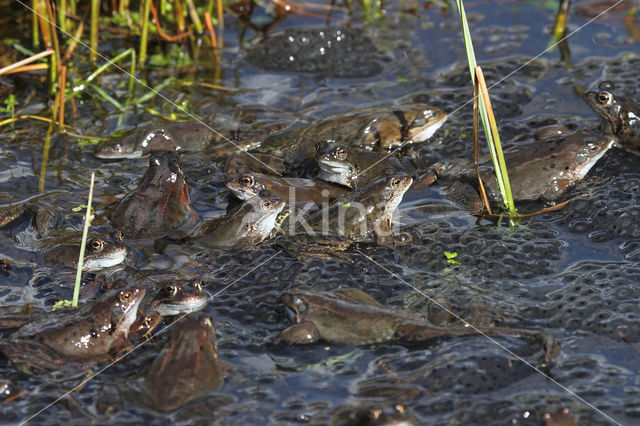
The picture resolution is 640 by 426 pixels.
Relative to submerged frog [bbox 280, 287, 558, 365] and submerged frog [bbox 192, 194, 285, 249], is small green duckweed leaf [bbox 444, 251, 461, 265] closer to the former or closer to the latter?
submerged frog [bbox 280, 287, 558, 365]

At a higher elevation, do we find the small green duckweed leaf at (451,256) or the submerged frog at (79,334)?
the small green duckweed leaf at (451,256)

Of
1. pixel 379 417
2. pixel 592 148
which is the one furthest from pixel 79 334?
pixel 592 148

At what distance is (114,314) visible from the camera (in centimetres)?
477

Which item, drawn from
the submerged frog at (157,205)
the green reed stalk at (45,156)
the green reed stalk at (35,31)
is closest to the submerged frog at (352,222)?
the submerged frog at (157,205)

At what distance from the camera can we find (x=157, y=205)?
5.99 metres

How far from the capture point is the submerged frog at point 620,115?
6902 millimetres

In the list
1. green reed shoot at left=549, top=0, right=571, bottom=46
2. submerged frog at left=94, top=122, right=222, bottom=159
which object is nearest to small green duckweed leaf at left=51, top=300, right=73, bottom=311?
submerged frog at left=94, top=122, right=222, bottom=159

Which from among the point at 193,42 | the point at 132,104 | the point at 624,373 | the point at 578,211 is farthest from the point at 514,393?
the point at 193,42

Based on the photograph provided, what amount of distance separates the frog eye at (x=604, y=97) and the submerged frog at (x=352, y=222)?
231 centimetres

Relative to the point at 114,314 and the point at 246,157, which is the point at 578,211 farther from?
the point at 114,314

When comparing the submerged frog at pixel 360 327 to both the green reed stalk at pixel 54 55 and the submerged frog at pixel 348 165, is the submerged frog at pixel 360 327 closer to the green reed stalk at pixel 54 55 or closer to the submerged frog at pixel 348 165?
the submerged frog at pixel 348 165

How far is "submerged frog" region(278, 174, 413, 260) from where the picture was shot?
5.85 metres

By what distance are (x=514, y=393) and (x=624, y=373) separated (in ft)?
2.45

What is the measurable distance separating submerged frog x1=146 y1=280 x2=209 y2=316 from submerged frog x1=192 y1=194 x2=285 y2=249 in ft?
2.58
